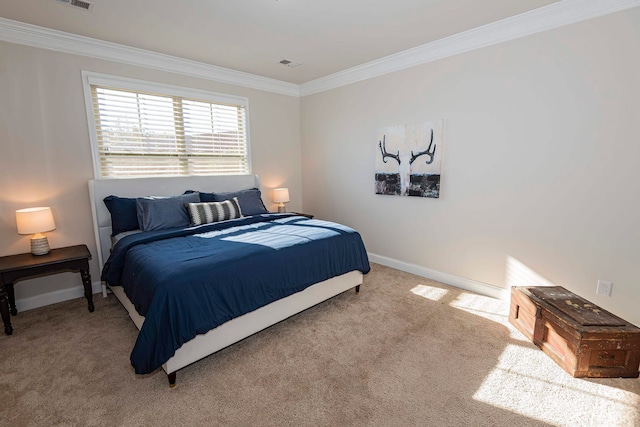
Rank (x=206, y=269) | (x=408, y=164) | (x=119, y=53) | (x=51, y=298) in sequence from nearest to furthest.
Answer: (x=206, y=269), (x=51, y=298), (x=119, y=53), (x=408, y=164)

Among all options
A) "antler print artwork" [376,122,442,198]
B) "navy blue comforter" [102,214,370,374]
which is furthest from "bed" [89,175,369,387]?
→ "antler print artwork" [376,122,442,198]

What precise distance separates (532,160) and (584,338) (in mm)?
1553

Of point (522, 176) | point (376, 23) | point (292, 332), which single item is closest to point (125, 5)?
point (376, 23)

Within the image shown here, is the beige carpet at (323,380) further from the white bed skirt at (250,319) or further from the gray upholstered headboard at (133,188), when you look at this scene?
the gray upholstered headboard at (133,188)

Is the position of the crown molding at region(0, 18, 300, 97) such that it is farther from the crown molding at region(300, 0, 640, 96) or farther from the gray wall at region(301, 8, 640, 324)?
the gray wall at region(301, 8, 640, 324)

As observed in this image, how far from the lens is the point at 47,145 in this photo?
119 inches

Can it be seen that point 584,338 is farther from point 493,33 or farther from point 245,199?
point 245,199

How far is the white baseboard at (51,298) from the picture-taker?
9.88 ft

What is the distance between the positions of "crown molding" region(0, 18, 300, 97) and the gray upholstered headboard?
130cm

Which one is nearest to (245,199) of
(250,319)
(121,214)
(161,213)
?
(161,213)

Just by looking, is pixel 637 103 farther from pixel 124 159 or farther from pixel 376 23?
pixel 124 159

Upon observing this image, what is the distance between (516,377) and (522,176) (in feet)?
5.77

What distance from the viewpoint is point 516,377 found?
79.7 inches

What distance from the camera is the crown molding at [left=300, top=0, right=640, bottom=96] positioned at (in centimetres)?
238
